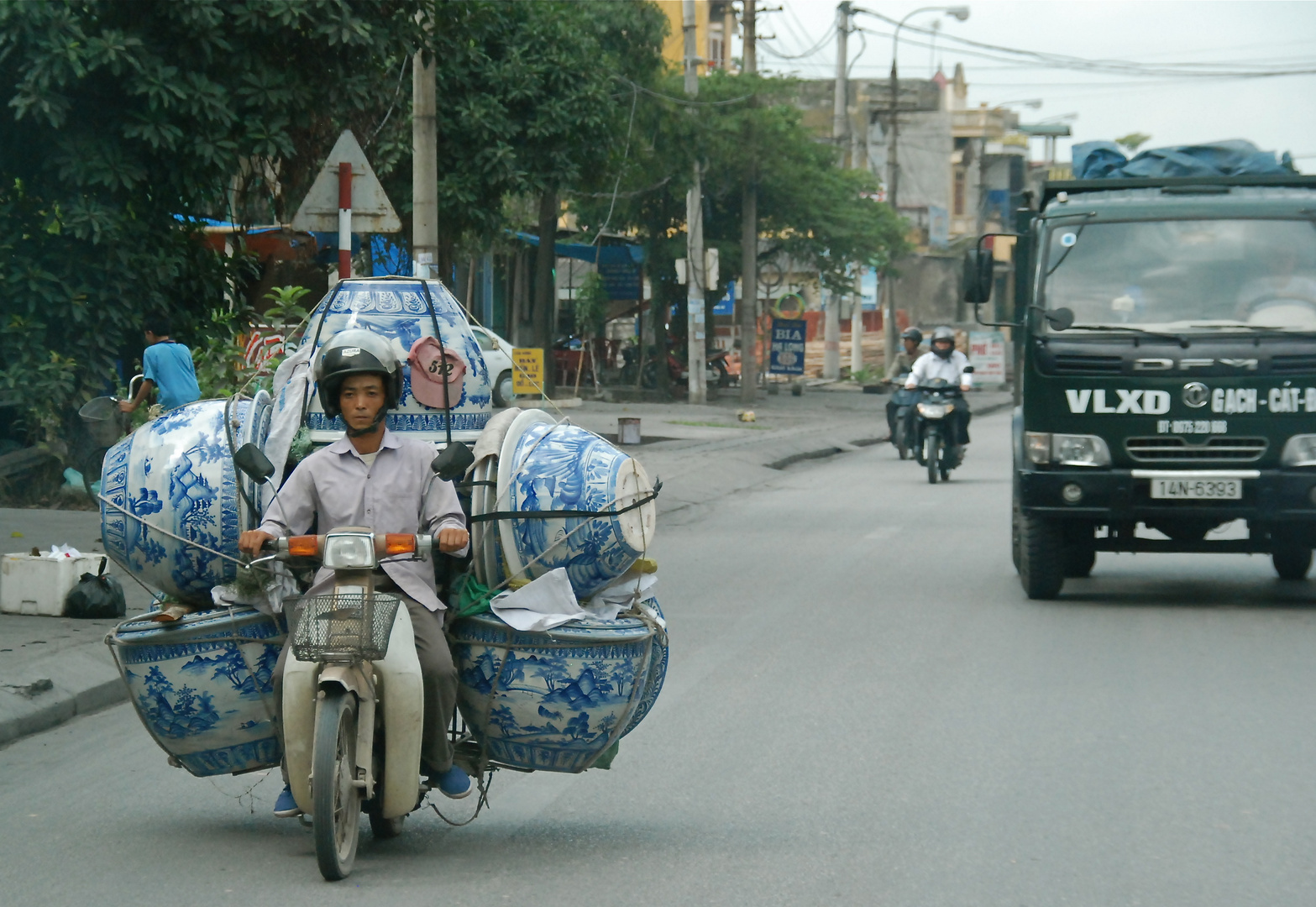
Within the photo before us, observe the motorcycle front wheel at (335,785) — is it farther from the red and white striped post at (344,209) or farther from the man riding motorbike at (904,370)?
the man riding motorbike at (904,370)

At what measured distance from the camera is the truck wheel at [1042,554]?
→ 34.1 ft

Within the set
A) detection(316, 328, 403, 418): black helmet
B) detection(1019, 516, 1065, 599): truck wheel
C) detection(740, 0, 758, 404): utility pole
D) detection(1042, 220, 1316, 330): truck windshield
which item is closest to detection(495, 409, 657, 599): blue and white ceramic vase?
detection(316, 328, 403, 418): black helmet

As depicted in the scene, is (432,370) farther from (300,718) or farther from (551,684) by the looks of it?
(300,718)

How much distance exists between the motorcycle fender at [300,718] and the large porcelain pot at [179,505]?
54cm

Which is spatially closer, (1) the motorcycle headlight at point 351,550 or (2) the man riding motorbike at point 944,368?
(1) the motorcycle headlight at point 351,550

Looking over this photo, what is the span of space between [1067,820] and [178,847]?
9.22ft

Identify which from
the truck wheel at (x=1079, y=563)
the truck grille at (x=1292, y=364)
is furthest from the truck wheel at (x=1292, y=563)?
the truck grille at (x=1292, y=364)

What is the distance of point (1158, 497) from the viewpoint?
33.0 ft

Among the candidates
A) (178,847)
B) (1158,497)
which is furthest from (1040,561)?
(178,847)

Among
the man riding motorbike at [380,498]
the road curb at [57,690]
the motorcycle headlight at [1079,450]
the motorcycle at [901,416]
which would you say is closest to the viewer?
the man riding motorbike at [380,498]

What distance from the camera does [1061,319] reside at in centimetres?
1036

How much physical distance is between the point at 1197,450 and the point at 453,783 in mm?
6393

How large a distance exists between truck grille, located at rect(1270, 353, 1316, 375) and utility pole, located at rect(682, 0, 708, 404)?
894 inches

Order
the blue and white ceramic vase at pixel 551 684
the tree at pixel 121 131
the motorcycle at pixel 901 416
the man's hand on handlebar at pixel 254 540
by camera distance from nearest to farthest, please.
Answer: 1. the man's hand on handlebar at pixel 254 540
2. the blue and white ceramic vase at pixel 551 684
3. the tree at pixel 121 131
4. the motorcycle at pixel 901 416
